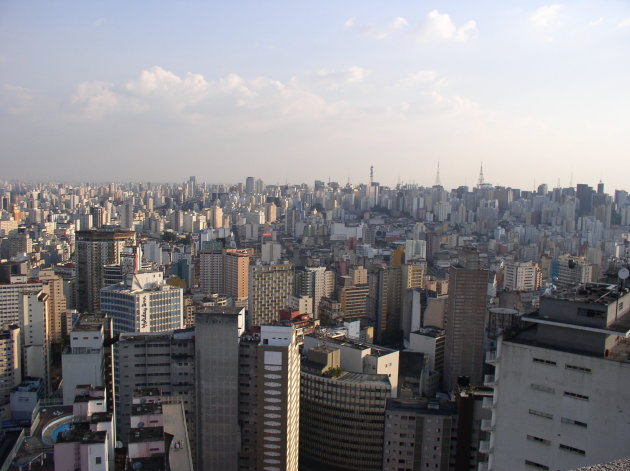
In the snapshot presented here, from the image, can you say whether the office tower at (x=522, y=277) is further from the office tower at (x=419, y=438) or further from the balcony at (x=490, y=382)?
the balcony at (x=490, y=382)

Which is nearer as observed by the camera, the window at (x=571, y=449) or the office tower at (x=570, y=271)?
the window at (x=571, y=449)

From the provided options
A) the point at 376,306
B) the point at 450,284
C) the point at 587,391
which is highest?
the point at 587,391

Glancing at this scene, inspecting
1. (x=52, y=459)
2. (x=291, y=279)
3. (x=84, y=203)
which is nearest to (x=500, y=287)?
(x=291, y=279)

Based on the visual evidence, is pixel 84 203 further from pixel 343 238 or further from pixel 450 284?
pixel 450 284

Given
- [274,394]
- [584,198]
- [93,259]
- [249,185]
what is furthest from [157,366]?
[249,185]

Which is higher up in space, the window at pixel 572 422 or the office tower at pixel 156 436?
the window at pixel 572 422

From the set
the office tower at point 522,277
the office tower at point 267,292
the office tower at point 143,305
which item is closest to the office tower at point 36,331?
the office tower at point 143,305

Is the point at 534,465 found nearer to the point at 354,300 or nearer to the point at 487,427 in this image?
the point at 487,427
